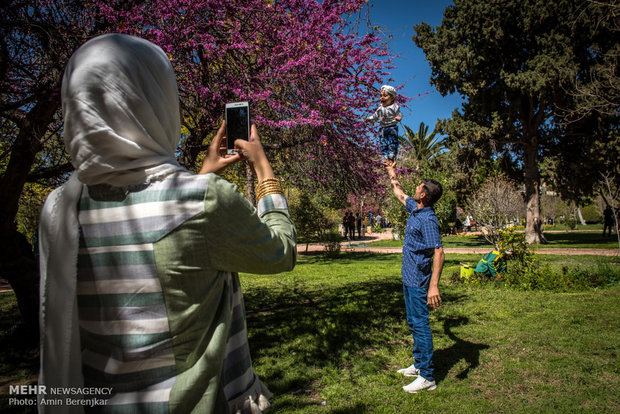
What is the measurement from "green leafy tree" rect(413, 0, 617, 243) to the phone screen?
20.7m

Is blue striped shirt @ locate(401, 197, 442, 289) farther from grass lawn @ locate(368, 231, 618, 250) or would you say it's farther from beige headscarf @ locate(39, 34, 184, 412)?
grass lawn @ locate(368, 231, 618, 250)

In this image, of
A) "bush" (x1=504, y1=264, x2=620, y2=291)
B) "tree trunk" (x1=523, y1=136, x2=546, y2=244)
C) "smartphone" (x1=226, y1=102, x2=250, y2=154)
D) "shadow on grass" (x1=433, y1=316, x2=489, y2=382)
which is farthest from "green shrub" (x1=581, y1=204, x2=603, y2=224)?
"smartphone" (x1=226, y1=102, x2=250, y2=154)

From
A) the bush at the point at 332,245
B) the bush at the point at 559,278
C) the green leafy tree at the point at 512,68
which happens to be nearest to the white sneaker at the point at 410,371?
the bush at the point at 559,278

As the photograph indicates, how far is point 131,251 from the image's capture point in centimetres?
103

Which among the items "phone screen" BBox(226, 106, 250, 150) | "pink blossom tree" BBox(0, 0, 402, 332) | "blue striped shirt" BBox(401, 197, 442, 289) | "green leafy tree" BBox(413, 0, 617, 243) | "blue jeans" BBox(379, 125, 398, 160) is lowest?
"blue striped shirt" BBox(401, 197, 442, 289)

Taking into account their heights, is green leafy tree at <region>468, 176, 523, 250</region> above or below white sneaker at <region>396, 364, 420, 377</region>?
above

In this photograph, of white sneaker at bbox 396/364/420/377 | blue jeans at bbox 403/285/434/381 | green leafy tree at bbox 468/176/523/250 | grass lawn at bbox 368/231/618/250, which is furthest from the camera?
grass lawn at bbox 368/231/618/250

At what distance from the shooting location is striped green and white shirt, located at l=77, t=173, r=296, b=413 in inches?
39.9

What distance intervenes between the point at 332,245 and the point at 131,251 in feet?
51.9

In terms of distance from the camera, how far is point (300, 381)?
398cm

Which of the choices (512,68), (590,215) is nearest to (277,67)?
(512,68)

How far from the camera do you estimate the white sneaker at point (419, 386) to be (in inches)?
147

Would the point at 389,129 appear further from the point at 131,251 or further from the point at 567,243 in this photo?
the point at 567,243

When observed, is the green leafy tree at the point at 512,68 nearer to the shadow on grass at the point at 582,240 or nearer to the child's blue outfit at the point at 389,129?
the shadow on grass at the point at 582,240
